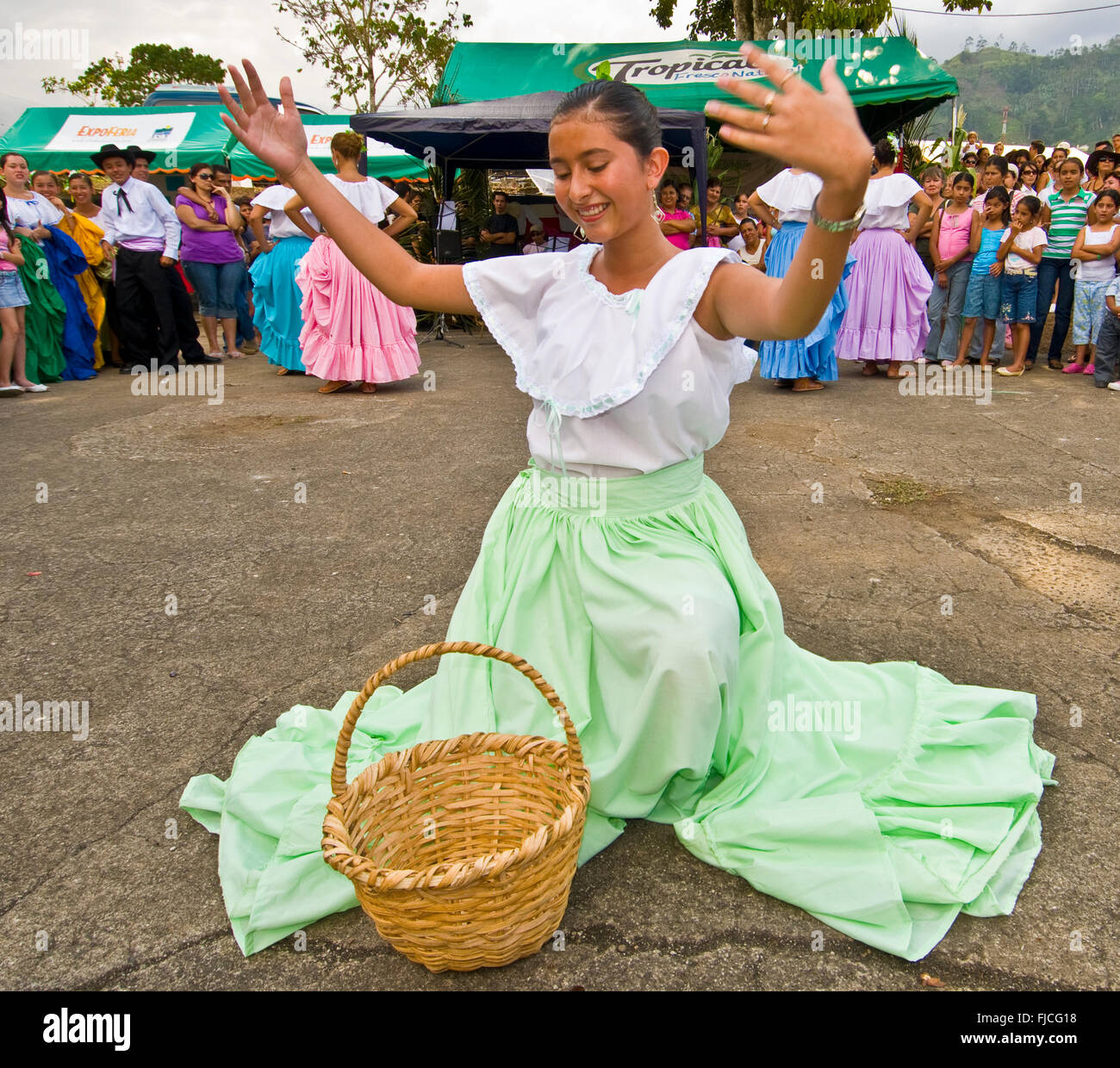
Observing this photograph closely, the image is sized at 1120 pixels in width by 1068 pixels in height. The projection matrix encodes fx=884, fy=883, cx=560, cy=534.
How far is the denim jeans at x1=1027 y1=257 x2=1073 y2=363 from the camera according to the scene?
8000mm

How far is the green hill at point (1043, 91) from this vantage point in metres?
86.5

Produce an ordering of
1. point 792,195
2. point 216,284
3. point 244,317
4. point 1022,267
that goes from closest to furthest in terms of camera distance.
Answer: point 792,195 < point 1022,267 < point 216,284 < point 244,317

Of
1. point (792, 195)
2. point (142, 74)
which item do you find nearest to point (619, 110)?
point (792, 195)

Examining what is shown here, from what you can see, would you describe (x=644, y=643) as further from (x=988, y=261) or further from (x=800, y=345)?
(x=988, y=261)

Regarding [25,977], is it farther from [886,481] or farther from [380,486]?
[886,481]

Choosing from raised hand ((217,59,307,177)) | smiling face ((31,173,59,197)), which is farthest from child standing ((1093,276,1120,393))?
smiling face ((31,173,59,197))

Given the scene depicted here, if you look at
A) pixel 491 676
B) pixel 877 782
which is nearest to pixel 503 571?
pixel 491 676

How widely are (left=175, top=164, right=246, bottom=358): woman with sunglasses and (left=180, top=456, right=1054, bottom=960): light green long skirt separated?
7.67 m

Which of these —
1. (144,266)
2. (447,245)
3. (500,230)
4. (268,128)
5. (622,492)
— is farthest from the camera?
(500,230)

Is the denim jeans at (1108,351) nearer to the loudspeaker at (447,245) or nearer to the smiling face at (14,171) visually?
the loudspeaker at (447,245)

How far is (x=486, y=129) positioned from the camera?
990cm

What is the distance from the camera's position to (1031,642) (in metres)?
3.16

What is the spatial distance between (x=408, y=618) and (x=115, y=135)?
16075 millimetres

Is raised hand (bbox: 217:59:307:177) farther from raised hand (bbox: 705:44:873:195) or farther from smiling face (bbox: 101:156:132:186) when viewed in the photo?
smiling face (bbox: 101:156:132:186)
